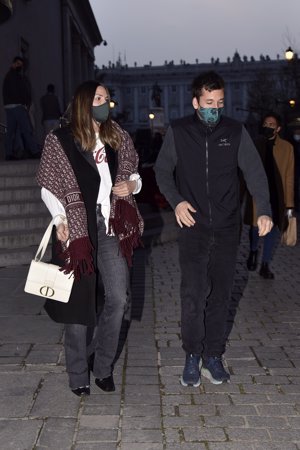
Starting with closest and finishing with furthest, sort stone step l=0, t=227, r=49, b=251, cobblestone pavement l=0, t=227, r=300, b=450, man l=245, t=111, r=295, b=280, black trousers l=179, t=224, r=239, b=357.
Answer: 1. cobblestone pavement l=0, t=227, r=300, b=450
2. black trousers l=179, t=224, r=239, b=357
3. man l=245, t=111, r=295, b=280
4. stone step l=0, t=227, r=49, b=251

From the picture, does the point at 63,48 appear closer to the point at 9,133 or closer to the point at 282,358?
the point at 9,133

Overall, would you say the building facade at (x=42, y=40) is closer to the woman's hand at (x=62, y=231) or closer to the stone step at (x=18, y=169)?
the stone step at (x=18, y=169)

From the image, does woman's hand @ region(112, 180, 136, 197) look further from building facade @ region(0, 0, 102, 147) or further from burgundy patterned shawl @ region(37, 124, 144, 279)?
building facade @ region(0, 0, 102, 147)

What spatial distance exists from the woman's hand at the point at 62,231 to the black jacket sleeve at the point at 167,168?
713 mm

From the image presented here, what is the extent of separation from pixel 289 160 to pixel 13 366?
440 cm

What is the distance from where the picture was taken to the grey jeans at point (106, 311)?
4.29 meters

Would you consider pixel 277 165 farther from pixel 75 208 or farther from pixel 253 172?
pixel 75 208

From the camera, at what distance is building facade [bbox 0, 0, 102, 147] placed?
66.7 ft

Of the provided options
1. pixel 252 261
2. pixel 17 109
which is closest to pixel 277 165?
pixel 252 261

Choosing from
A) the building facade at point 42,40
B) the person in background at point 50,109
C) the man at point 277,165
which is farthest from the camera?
the building facade at point 42,40

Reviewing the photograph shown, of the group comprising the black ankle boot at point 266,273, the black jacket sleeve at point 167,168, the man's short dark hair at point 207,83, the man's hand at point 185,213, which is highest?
the man's short dark hair at point 207,83

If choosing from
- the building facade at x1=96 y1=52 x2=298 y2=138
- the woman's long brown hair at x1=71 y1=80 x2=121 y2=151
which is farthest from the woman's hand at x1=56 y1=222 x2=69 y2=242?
the building facade at x1=96 y1=52 x2=298 y2=138

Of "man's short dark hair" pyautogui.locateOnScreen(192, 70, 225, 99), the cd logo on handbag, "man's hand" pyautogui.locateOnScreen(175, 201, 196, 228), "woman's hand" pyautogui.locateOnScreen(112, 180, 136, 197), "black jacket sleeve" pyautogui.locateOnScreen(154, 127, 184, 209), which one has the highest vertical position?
"man's short dark hair" pyautogui.locateOnScreen(192, 70, 225, 99)

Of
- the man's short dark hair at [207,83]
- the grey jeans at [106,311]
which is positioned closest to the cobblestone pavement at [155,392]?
the grey jeans at [106,311]
